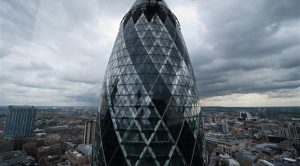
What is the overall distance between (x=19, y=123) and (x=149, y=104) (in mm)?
94143

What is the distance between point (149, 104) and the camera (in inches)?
456

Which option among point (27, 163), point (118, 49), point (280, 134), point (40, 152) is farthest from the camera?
point (280, 134)

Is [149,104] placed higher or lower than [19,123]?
higher

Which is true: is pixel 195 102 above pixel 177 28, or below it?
below

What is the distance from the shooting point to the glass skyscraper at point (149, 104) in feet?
36.7

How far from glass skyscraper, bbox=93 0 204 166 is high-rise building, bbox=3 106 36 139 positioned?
87.7 metres

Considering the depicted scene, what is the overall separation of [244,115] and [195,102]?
18544 centimetres

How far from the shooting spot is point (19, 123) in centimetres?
8169

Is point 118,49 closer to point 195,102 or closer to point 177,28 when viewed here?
point 177,28

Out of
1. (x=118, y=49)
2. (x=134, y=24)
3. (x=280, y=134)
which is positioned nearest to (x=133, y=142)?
(x=118, y=49)

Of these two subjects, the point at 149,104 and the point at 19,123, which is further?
the point at 19,123

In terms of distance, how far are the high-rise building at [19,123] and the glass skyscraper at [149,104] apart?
87.7 meters

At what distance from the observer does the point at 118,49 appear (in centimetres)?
1446

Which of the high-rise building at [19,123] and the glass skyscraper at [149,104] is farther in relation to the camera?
the high-rise building at [19,123]
